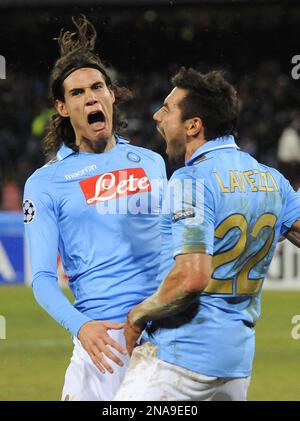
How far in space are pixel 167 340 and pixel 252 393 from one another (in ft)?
16.8

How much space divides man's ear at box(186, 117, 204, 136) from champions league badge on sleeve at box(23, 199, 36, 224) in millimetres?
1091

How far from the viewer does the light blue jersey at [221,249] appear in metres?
4.22

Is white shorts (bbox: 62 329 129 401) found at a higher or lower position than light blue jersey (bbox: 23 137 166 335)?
lower

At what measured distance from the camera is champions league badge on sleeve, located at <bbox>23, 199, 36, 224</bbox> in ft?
16.9

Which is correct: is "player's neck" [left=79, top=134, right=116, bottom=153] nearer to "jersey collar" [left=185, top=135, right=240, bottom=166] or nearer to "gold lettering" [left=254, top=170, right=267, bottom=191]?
"jersey collar" [left=185, top=135, right=240, bottom=166]

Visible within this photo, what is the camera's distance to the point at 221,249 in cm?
428

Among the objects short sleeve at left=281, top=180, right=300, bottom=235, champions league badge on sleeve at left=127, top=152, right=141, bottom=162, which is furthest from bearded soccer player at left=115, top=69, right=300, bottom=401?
champions league badge on sleeve at left=127, top=152, right=141, bottom=162

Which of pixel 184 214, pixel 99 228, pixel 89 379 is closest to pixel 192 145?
pixel 184 214

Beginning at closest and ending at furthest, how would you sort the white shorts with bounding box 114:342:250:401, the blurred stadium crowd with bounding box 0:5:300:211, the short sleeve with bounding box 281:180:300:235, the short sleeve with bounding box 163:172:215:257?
the short sleeve with bounding box 163:172:215:257 → the white shorts with bounding box 114:342:250:401 → the short sleeve with bounding box 281:180:300:235 → the blurred stadium crowd with bounding box 0:5:300:211

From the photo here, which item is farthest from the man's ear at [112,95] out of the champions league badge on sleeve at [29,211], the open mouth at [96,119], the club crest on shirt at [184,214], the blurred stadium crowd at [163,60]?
the blurred stadium crowd at [163,60]

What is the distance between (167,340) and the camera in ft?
14.2
